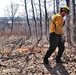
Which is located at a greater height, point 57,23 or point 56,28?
point 57,23

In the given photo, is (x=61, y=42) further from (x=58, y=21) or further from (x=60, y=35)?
(x=58, y=21)

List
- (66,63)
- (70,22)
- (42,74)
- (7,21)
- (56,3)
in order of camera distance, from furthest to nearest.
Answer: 1. (7,21)
2. (56,3)
3. (70,22)
4. (66,63)
5. (42,74)

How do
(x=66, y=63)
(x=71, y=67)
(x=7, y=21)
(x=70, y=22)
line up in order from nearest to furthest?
(x=71, y=67), (x=66, y=63), (x=70, y=22), (x=7, y=21)

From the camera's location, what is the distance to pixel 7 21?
229ft

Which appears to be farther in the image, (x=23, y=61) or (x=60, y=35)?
(x=23, y=61)

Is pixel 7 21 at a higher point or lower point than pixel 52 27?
lower

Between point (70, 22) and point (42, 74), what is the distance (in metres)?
11.1

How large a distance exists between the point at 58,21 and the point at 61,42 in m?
0.73

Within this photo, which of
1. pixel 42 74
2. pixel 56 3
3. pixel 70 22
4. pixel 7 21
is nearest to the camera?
pixel 42 74

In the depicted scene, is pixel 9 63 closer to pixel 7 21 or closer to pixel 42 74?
pixel 42 74

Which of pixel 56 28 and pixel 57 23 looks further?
pixel 56 28

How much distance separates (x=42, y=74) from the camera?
6.33 m

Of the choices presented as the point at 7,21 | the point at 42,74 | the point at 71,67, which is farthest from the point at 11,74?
the point at 7,21

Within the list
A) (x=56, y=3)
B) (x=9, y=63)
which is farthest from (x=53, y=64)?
(x=56, y=3)
